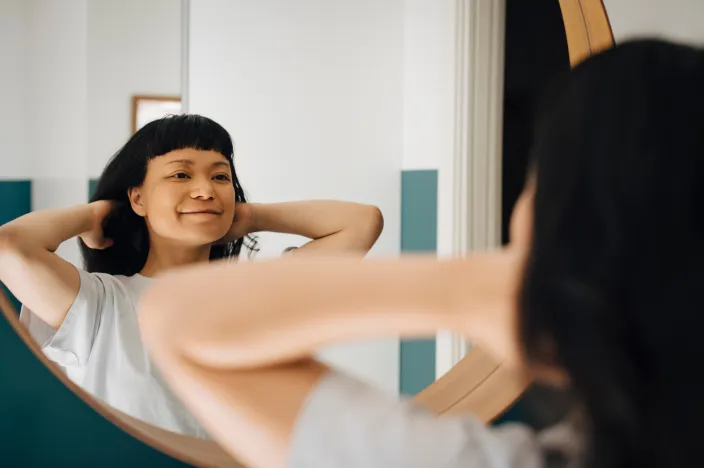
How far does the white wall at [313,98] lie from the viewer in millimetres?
634

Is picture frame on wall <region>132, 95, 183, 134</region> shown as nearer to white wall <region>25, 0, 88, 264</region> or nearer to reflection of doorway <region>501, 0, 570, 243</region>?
white wall <region>25, 0, 88, 264</region>

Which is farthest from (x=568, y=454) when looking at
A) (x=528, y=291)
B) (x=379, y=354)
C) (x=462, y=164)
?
(x=462, y=164)

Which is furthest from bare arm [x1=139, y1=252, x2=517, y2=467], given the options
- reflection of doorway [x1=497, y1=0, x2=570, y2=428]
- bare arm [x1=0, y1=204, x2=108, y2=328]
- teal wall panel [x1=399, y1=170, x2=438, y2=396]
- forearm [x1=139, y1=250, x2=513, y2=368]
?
reflection of doorway [x1=497, y1=0, x2=570, y2=428]

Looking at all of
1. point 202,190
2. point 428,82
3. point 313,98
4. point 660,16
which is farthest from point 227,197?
point 660,16

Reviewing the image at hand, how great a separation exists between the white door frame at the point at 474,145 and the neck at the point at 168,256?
0.87 feet

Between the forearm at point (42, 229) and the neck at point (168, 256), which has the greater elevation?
the forearm at point (42, 229)

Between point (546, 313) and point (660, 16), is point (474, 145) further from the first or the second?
point (546, 313)

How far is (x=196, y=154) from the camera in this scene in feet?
2.06

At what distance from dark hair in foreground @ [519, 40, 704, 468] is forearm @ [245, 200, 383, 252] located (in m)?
0.37

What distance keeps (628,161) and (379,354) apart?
459mm

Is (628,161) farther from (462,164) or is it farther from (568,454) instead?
(462,164)

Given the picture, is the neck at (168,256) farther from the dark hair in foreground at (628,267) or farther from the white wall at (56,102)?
the dark hair in foreground at (628,267)

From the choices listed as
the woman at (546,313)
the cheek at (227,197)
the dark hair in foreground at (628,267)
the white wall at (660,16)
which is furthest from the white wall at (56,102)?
the white wall at (660,16)

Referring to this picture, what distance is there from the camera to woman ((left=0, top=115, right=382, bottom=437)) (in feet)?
1.92
